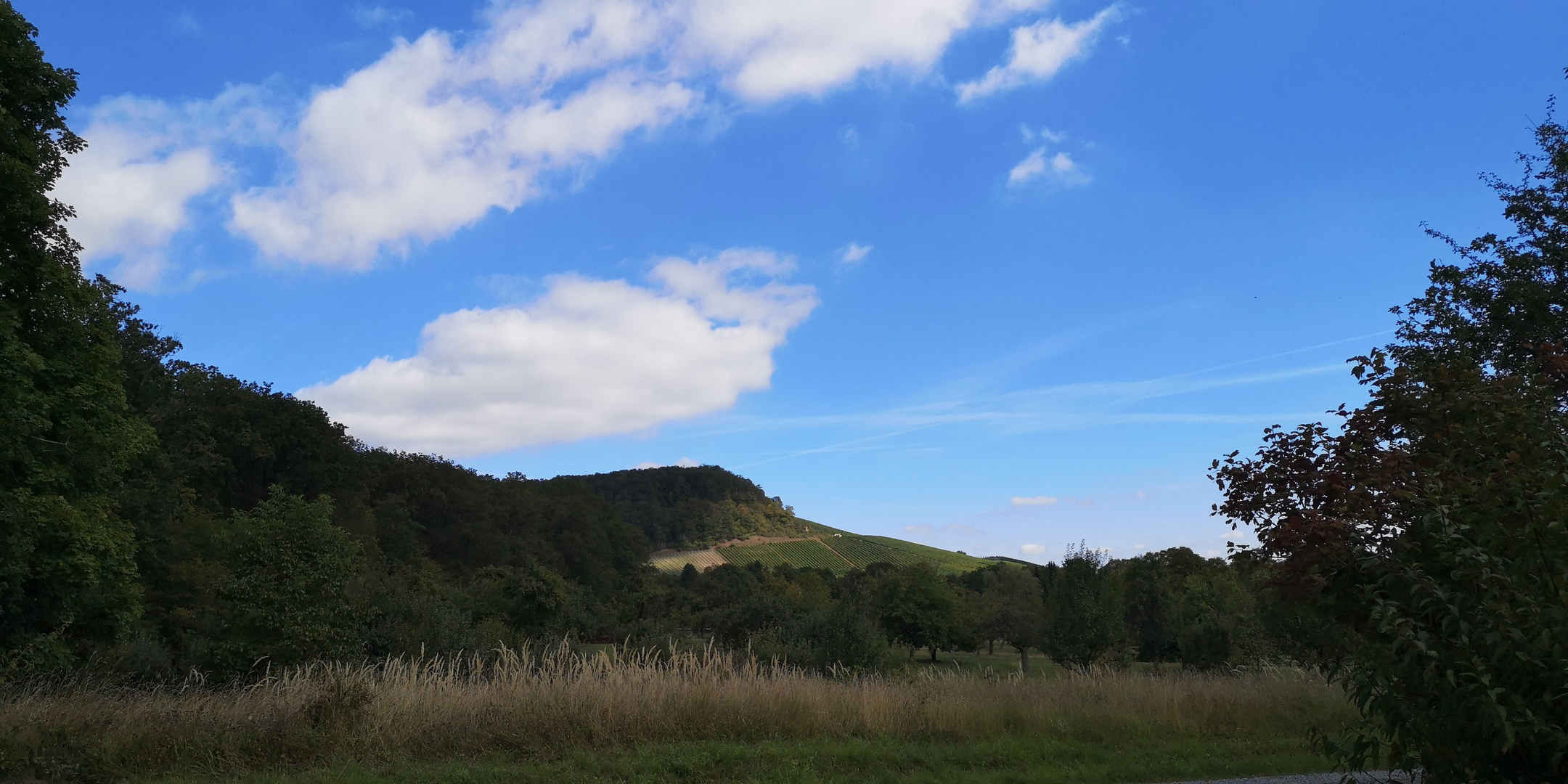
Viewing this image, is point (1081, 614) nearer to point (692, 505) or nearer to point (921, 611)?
point (921, 611)

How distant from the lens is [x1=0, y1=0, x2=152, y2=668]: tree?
51.1 feet

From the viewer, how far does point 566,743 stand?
8.83 meters

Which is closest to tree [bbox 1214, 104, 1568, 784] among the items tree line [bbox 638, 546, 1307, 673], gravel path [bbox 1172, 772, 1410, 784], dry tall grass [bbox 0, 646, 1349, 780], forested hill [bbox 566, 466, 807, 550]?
tree line [bbox 638, 546, 1307, 673]

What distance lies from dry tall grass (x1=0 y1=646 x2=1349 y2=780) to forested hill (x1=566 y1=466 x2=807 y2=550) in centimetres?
11635

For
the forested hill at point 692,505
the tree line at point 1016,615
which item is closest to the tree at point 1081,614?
the tree line at point 1016,615

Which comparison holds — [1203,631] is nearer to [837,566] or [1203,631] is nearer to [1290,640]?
[1290,640]

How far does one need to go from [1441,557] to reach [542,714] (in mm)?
8258

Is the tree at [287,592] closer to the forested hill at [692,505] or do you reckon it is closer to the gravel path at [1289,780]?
the gravel path at [1289,780]

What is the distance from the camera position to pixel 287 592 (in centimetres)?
1906

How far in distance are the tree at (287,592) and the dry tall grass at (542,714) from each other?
7.10m

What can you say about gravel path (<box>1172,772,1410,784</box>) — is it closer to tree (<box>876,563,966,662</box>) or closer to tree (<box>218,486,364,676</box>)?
tree (<box>218,486,364,676</box>)

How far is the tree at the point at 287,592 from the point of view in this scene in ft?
61.8

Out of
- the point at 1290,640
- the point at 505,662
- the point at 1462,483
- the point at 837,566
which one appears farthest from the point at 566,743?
the point at 837,566

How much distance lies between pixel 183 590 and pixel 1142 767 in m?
33.4
